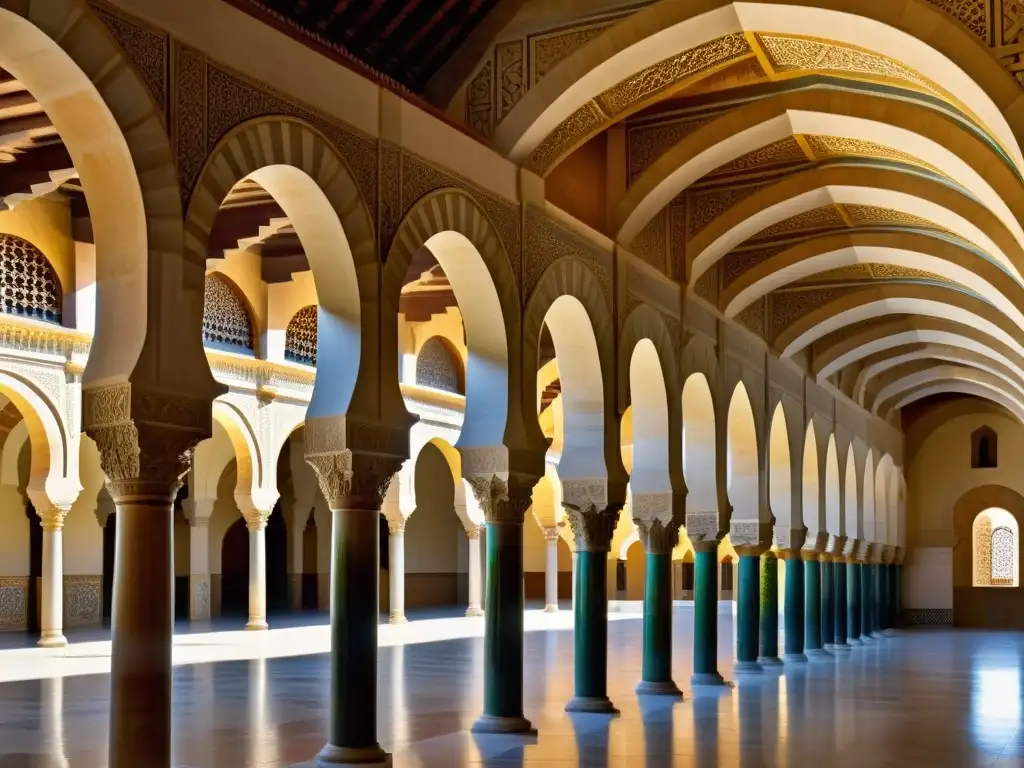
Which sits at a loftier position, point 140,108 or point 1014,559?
point 140,108

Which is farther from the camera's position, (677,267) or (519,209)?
(677,267)

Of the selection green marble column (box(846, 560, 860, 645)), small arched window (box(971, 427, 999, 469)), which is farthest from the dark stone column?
small arched window (box(971, 427, 999, 469))

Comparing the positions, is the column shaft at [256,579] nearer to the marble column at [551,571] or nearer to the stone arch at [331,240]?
the marble column at [551,571]

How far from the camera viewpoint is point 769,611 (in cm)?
1559

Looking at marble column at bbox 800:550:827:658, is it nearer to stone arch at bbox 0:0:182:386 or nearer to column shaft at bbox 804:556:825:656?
column shaft at bbox 804:556:825:656

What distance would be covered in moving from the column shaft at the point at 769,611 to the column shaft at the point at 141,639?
10.4 m

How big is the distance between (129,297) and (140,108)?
32.7 inches

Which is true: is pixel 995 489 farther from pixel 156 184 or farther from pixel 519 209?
pixel 156 184

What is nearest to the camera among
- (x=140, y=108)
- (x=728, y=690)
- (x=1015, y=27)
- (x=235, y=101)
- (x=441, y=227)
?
(x=140, y=108)

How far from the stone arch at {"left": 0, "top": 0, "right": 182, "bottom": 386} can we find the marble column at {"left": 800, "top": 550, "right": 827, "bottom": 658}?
13.3 meters

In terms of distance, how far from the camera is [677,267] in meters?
12.2

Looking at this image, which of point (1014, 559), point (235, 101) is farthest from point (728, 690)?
point (1014, 559)

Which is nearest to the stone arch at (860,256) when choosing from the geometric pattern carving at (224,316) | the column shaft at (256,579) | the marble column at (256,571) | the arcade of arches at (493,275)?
the arcade of arches at (493,275)

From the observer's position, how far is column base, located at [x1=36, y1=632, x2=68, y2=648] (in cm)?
1516
